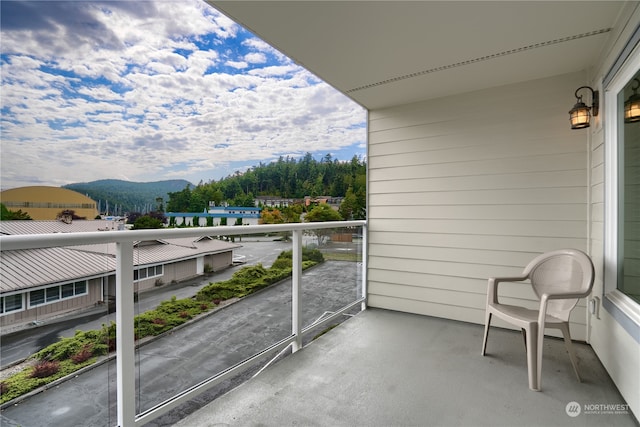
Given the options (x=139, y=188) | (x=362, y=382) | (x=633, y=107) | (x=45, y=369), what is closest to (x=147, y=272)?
(x=45, y=369)

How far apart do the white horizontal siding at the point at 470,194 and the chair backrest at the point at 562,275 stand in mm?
429

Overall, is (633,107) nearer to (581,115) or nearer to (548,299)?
(581,115)

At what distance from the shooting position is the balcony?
155 centimetres

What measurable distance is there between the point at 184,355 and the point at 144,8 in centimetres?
1569

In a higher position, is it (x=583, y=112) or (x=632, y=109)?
(x=583, y=112)

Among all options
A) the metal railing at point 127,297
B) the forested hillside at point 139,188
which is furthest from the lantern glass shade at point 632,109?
the forested hillside at point 139,188

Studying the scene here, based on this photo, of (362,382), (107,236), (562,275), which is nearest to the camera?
(107,236)

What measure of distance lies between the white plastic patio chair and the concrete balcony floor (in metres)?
0.18

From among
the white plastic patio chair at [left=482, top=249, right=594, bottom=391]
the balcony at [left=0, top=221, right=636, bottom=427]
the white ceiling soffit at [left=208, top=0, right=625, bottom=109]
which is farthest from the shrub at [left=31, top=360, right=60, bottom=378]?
the white plastic patio chair at [left=482, top=249, right=594, bottom=391]

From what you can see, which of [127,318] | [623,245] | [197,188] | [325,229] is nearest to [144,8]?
[197,188]

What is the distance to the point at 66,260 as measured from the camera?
134 cm

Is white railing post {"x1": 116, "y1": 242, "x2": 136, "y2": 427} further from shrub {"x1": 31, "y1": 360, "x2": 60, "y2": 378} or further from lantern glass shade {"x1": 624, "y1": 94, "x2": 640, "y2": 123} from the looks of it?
lantern glass shade {"x1": 624, "y1": 94, "x2": 640, "y2": 123}

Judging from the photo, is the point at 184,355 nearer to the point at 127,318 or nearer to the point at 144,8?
the point at 127,318

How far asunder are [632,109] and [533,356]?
1.75 metres
